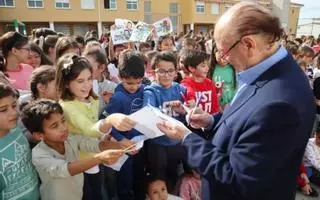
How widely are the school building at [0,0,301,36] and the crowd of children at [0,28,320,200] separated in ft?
67.8

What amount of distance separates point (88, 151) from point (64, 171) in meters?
0.44

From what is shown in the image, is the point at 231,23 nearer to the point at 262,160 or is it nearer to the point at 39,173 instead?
the point at 262,160

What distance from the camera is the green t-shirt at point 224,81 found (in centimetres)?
407

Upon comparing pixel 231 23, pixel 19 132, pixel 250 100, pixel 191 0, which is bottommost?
pixel 19 132

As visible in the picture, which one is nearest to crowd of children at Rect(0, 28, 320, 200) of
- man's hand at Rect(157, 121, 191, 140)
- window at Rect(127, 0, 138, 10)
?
man's hand at Rect(157, 121, 191, 140)

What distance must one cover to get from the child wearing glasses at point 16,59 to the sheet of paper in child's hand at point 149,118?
70.3 inches

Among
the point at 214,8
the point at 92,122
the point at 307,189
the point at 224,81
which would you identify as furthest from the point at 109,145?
the point at 214,8

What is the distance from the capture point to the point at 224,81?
13.4 feet

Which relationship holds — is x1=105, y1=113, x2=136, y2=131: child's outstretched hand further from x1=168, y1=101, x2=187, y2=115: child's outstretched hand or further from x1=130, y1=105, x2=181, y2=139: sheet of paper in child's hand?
x1=168, y1=101, x2=187, y2=115: child's outstretched hand

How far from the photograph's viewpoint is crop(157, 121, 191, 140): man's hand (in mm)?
1655

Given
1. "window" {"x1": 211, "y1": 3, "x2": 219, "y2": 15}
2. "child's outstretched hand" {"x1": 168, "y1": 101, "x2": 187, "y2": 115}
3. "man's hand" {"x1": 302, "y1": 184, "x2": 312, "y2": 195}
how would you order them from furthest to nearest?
"window" {"x1": 211, "y1": 3, "x2": 219, "y2": 15}
"man's hand" {"x1": 302, "y1": 184, "x2": 312, "y2": 195}
"child's outstretched hand" {"x1": 168, "y1": 101, "x2": 187, "y2": 115}

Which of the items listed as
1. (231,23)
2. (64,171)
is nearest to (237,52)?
(231,23)

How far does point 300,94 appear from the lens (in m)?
1.36

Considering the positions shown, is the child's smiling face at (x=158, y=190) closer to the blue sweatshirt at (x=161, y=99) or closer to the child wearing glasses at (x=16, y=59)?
the blue sweatshirt at (x=161, y=99)
